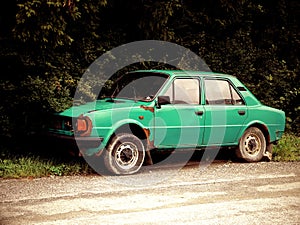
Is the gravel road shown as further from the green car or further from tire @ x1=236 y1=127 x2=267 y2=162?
tire @ x1=236 y1=127 x2=267 y2=162

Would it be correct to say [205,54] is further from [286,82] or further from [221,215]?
[221,215]

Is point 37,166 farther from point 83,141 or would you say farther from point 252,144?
point 252,144

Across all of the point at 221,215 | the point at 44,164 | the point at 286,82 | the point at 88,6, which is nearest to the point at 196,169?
the point at 44,164

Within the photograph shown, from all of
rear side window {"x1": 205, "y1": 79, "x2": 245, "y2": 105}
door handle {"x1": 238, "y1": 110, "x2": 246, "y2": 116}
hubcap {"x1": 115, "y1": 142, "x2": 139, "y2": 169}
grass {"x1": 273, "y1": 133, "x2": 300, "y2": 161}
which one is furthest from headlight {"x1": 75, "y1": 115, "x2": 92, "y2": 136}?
grass {"x1": 273, "y1": 133, "x2": 300, "y2": 161}

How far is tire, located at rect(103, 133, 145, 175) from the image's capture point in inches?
337

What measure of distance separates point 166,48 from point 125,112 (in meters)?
4.13

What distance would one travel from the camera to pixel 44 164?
893 cm

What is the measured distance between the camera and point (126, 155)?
28.6 feet

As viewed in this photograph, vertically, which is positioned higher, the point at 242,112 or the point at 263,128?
the point at 242,112

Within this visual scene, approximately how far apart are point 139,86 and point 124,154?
1.40 meters

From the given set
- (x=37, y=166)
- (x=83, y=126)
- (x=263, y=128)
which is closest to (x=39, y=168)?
(x=37, y=166)

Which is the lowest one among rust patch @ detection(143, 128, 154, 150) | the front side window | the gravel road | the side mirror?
the gravel road

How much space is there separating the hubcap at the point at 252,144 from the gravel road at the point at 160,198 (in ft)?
3.70

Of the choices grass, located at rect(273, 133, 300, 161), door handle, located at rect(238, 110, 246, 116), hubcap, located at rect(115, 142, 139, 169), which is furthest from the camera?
grass, located at rect(273, 133, 300, 161)
